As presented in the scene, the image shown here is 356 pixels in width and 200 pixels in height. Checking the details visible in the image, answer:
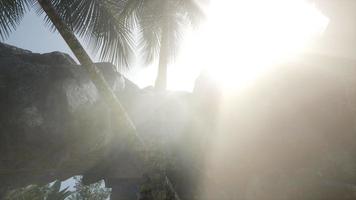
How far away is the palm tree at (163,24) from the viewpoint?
36.6ft

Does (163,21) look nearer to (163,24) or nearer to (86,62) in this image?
(163,24)

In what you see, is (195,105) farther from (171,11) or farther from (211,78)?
(171,11)

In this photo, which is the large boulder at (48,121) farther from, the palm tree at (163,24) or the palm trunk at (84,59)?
the palm trunk at (84,59)

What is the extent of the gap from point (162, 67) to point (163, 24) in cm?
279

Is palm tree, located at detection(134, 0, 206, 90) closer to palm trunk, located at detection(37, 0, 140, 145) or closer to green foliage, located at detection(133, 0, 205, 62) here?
green foliage, located at detection(133, 0, 205, 62)

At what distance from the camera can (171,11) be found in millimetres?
11984

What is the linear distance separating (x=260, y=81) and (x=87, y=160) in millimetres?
8393

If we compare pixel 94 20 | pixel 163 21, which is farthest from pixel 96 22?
pixel 163 21

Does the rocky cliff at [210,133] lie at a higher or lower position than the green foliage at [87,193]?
higher

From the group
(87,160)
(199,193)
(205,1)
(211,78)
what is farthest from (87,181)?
(205,1)

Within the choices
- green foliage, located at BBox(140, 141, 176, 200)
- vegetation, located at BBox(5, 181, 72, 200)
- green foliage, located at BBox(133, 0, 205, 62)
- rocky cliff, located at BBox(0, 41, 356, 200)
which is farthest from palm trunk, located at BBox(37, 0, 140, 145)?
vegetation, located at BBox(5, 181, 72, 200)

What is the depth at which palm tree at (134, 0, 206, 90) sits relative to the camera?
11154mm

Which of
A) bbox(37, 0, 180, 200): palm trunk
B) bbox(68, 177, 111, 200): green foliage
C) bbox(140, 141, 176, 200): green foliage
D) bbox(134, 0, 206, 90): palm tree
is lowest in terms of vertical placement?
bbox(68, 177, 111, 200): green foliage

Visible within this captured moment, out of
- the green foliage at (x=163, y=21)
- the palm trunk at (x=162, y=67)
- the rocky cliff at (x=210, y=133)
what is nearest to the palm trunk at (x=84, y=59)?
the rocky cliff at (x=210, y=133)
